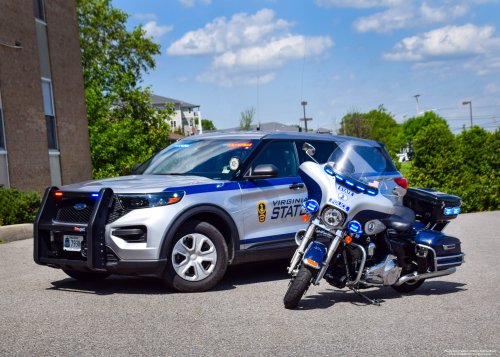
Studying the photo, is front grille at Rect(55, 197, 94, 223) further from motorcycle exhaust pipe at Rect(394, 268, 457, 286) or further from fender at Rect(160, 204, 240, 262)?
motorcycle exhaust pipe at Rect(394, 268, 457, 286)

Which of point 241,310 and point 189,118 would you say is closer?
point 241,310

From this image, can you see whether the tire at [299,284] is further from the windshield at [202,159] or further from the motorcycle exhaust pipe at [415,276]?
the windshield at [202,159]

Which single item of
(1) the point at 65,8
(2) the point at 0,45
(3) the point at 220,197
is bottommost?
(3) the point at 220,197

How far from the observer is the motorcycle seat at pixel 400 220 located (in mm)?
5516

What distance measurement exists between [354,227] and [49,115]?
13967 millimetres

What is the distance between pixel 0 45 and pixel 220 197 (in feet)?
35.7

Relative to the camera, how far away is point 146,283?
21.6ft

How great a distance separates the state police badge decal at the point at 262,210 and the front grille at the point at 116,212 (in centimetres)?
164

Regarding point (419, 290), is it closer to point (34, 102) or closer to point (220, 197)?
point (220, 197)

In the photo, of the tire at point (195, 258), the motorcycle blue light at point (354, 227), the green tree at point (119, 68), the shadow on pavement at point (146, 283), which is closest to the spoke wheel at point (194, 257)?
the tire at point (195, 258)

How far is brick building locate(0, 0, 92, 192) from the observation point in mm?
14422

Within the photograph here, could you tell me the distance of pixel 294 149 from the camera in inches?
283

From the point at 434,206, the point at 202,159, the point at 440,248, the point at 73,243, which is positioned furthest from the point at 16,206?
the point at 440,248

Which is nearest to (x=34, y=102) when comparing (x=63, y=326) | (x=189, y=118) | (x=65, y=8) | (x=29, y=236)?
(x=65, y=8)
